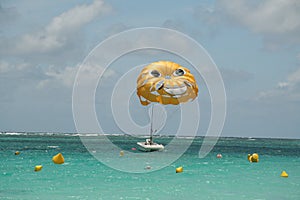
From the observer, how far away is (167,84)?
1014 inches

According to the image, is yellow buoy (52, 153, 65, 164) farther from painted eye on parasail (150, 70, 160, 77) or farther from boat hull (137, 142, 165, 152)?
boat hull (137, 142, 165, 152)

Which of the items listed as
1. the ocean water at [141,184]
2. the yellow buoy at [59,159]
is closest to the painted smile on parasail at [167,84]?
the ocean water at [141,184]

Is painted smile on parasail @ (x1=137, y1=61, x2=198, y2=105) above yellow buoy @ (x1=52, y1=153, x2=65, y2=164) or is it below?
above

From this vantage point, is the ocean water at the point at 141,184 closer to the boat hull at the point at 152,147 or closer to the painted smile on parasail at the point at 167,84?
the painted smile on parasail at the point at 167,84

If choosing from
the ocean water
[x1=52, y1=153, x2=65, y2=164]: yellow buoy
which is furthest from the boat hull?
[x1=52, y1=153, x2=65, y2=164]: yellow buoy

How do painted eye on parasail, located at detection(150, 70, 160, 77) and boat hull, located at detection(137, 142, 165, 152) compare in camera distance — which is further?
boat hull, located at detection(137, 142, 165, 152)

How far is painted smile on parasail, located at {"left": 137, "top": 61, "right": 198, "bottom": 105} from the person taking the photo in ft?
84.8

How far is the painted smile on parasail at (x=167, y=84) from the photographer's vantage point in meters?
25.9

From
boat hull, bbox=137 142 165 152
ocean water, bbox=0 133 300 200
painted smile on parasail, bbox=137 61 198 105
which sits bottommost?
ocean water, bbox=0 133 300 200

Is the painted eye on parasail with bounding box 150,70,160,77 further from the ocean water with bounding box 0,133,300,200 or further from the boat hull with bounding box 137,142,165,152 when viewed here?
the boat hull with bounding box 137,142,165,152

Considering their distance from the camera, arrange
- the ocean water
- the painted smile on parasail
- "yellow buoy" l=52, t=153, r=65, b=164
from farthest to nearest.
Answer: "yellow buoy" l=52, t=153, r=65, b=164
the painted smile on parasail
the ocean water

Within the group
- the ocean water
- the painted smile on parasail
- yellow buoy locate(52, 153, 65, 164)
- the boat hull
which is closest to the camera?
the ocean water

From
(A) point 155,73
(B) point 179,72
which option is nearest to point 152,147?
(A) point 155,73

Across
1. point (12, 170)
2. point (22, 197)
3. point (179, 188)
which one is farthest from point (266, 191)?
point (12, 170)
